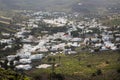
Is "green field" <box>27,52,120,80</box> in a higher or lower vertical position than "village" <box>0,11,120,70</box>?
higher

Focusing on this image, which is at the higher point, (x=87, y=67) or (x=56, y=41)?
(x=87, y=67)

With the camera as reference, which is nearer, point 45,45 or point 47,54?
point 47,54

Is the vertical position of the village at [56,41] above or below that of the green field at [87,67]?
below

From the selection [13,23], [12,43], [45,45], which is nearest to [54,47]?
[45,45]

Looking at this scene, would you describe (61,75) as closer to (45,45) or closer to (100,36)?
(45,45)

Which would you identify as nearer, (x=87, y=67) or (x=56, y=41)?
(x=87, y=67)
